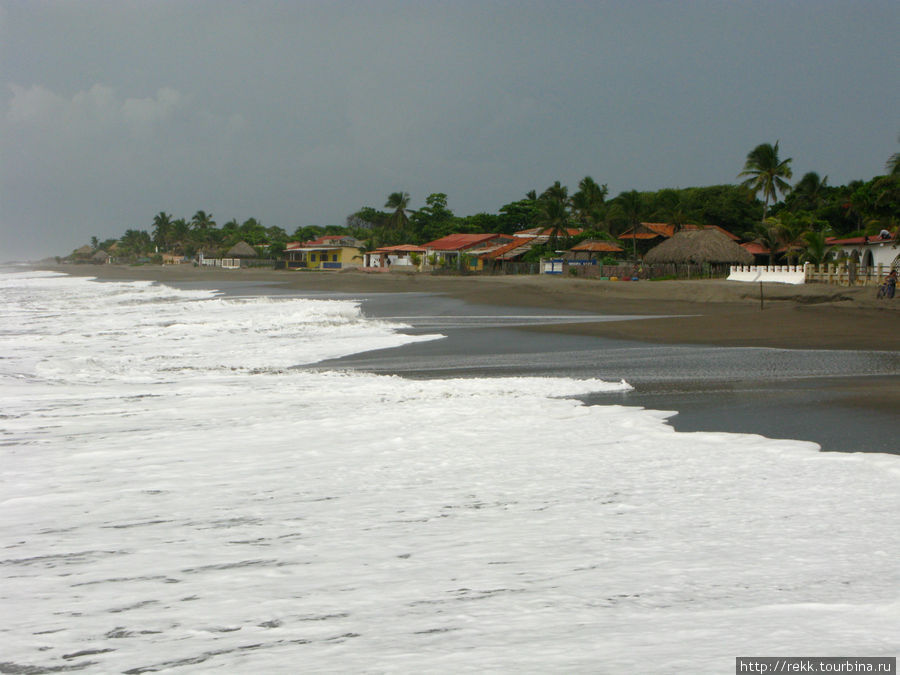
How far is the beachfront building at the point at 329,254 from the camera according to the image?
3565 inches

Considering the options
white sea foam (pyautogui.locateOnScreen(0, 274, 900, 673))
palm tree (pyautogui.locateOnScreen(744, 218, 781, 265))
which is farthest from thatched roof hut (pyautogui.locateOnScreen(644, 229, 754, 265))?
white sea foam (pyautogui.locateOnScreen(0, 274, 900, 673))

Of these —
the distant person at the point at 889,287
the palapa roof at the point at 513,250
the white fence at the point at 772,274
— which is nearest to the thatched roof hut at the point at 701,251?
the white fence at the point at 772,274

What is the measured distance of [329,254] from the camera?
91812 millimetres

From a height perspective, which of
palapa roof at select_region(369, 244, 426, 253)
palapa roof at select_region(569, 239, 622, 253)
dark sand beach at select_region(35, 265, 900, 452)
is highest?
palapa roof at select_region(369, 244, 426, 253)

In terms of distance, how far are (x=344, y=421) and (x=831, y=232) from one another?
54237mm

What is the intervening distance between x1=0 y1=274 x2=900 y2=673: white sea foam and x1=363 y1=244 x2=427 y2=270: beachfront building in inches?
2585

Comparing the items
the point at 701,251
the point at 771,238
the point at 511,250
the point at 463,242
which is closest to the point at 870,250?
the point at 701,251

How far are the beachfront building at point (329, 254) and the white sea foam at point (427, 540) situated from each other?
8192 cm

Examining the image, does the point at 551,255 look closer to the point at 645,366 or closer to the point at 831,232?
the point at 831,232

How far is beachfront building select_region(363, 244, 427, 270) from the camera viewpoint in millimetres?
75375

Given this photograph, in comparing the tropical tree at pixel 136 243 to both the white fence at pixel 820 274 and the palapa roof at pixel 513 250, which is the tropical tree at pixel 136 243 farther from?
the white fence at pixel 820 274

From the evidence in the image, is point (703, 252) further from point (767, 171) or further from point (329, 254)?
point (329, 254)

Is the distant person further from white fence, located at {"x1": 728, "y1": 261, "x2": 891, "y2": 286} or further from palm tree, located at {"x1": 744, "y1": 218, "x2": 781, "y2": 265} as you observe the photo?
palm tree, located at {"x1": 744, "y1": 218, "x2": 781, "y2": 265}

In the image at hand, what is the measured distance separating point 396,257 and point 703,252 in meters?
36.8
